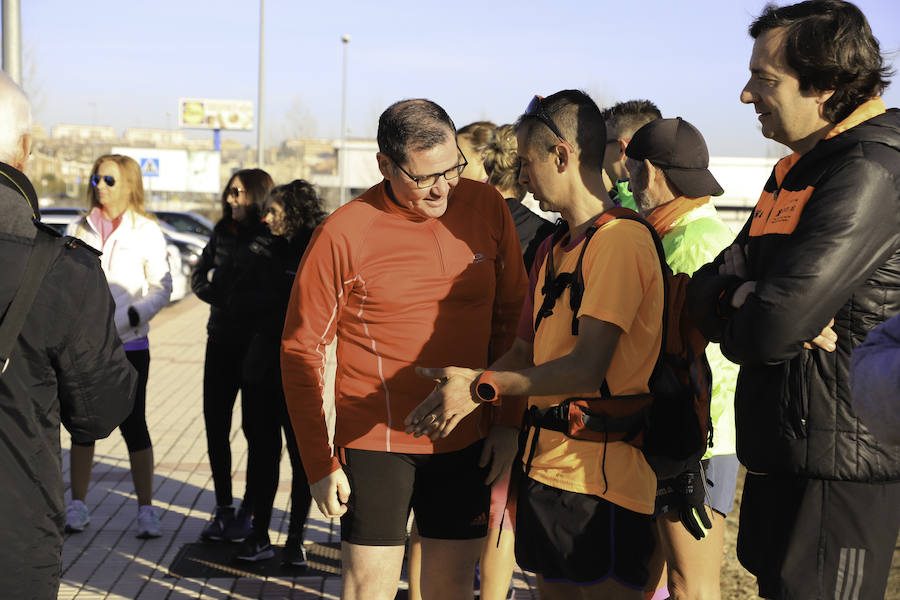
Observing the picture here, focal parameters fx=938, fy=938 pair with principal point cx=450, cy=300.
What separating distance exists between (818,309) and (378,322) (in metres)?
1.42

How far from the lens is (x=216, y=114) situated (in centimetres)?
7612

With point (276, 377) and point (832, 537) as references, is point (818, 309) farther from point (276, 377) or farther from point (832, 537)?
point (276, 377)

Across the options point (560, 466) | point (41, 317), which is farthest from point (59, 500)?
point (560, 466)

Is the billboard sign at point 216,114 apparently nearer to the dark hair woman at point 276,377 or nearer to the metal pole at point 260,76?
the metal pole at point 260,76

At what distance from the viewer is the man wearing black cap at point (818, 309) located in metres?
2.26

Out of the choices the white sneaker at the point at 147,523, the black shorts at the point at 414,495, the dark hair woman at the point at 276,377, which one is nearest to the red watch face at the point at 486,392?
the black shorts at the point at 414,495

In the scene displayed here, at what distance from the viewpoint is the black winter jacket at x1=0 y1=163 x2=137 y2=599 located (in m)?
2.33

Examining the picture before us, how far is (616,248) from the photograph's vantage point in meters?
2.68

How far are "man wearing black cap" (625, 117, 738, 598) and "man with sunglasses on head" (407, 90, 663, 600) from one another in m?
0.54

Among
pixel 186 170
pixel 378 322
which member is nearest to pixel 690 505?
pixel 378 322

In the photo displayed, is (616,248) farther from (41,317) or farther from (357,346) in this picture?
(41,317)

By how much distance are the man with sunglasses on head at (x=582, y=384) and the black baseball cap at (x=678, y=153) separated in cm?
73

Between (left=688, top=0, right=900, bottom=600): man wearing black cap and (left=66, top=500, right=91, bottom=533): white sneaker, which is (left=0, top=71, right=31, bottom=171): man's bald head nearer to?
(left=688, top=0, right=900, bottom=600): man wearing black cap

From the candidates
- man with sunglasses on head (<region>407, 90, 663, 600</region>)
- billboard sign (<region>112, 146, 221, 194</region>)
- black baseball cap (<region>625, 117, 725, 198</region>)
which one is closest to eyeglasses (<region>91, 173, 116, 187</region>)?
black baseball cap (<region>625, 117, 725, 198</region>)
